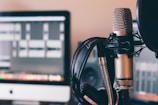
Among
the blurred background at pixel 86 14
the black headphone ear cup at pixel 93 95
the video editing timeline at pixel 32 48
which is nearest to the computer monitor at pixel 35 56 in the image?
the video editing timeline at pixel 32 48

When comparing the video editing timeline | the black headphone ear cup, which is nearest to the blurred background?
the video editing timeline

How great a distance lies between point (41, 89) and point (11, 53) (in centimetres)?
20

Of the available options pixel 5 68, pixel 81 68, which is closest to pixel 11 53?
pixel 5 68

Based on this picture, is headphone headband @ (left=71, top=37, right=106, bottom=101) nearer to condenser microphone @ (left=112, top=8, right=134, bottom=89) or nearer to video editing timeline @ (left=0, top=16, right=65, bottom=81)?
condenser microphone @ (left=112, top=8, right=134, bottom=89)

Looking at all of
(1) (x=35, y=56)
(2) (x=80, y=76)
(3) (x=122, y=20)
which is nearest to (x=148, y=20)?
(3) (x=122, y=20)

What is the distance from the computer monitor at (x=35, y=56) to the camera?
1.13 m

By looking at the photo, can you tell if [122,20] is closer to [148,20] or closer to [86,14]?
[148,20]

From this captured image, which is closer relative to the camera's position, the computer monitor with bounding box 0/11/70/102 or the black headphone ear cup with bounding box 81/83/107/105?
the black headphone ear cup with bounding box 81/83/107/105

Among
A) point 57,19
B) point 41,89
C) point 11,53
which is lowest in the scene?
point 41,89

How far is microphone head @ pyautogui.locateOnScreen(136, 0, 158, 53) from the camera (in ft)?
1.83

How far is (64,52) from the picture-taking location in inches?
45.3

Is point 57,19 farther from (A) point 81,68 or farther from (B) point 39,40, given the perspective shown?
(A) point 81,68

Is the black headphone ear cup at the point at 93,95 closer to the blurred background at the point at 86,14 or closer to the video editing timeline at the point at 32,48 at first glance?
the video editing timeline at the point at 32,48

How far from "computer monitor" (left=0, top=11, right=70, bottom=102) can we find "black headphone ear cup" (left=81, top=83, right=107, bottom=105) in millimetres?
414
